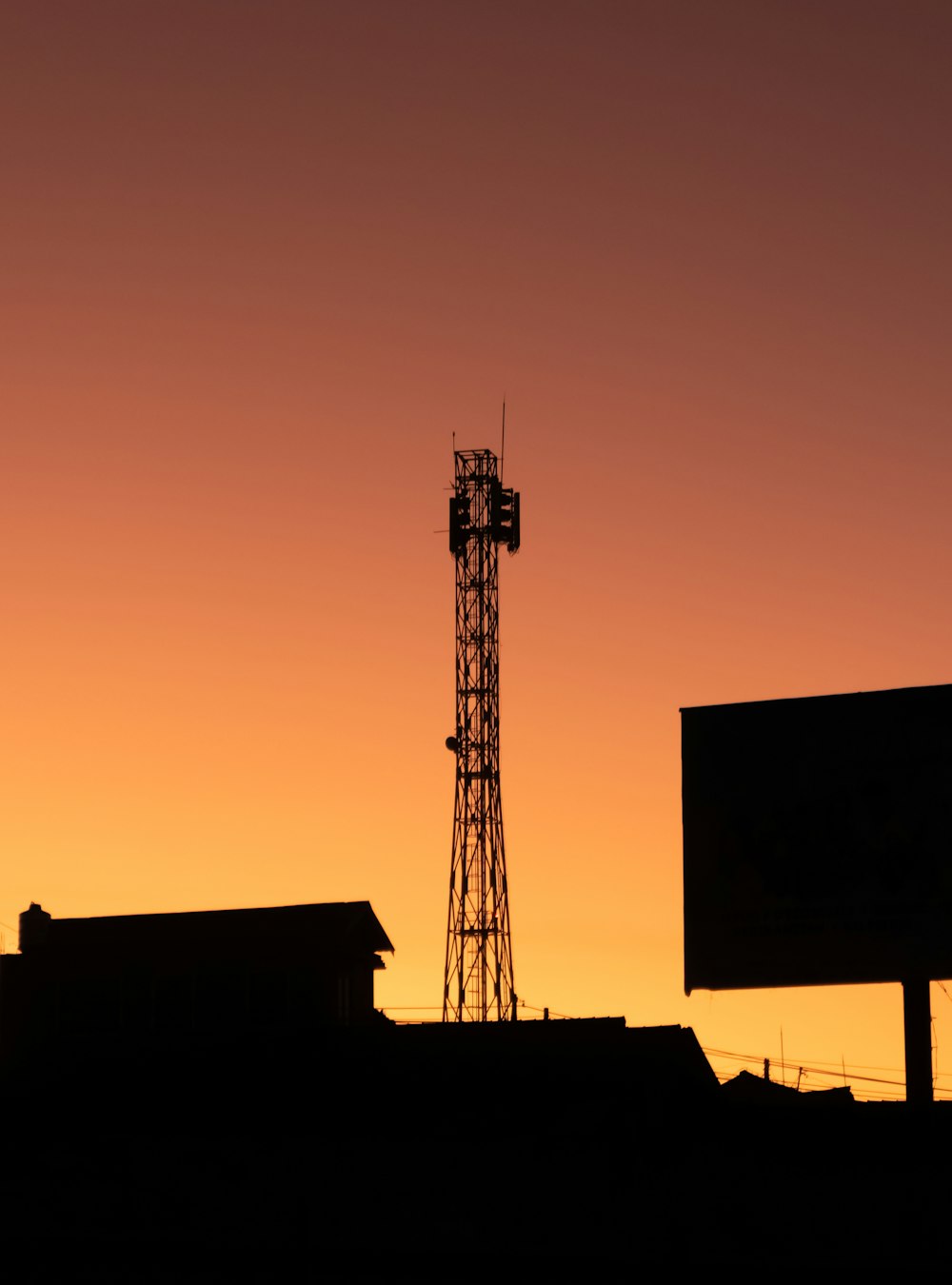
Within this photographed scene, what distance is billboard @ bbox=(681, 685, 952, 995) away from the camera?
34.3 meters

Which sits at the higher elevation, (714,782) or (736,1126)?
(714,782)

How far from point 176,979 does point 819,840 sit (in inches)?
896

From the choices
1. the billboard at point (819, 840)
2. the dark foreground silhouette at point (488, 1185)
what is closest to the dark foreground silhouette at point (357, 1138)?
the dark foreground silhouette at point (488, 1185)

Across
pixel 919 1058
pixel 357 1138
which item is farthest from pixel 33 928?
pixel 919 1058

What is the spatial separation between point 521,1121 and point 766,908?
8.85 m

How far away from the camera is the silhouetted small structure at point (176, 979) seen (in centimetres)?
5266

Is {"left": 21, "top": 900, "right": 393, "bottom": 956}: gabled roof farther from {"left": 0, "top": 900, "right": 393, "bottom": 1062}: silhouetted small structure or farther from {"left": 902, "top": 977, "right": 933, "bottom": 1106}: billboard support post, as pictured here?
{"left": 902, "top": 977, "right": 933, "bottom": 1106}: billboard support post

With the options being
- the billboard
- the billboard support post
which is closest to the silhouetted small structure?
the billboard

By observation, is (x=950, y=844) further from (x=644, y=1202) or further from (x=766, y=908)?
(x=644, y=1202)

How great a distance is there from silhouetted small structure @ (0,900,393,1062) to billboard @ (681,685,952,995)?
62.4ft

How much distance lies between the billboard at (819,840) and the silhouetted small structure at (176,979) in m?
19.0

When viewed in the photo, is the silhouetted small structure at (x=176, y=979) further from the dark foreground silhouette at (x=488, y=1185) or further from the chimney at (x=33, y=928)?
the dark foreground silhouette at (x=488, y=1185)

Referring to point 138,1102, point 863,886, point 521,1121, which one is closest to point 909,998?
point 863,886

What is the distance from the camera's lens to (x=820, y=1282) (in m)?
29.7
